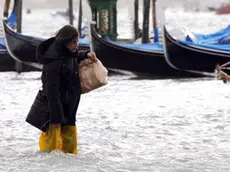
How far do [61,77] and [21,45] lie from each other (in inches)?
380

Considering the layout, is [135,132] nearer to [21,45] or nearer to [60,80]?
[60,80]

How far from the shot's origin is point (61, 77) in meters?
5.50

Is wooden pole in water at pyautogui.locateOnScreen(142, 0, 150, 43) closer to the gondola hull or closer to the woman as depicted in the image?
the gondola hull

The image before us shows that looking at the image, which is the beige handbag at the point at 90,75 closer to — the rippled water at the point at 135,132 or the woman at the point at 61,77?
the woman at the point at 61,77

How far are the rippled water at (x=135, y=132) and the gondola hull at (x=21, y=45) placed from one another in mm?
2852

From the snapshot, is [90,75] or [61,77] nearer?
[61,77]

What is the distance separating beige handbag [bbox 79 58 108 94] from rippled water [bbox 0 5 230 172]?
0.56 m

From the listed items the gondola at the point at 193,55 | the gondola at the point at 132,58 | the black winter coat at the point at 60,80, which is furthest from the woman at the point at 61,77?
the gondola at the point at 132,58

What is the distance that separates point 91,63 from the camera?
5684 mm

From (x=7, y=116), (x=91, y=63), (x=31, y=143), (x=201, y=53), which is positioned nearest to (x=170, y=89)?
(x=201, y=53)

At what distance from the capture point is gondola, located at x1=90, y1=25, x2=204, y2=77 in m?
14.5

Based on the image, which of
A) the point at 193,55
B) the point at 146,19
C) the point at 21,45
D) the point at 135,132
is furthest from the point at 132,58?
the point at 135,132

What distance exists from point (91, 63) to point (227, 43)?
10.3m

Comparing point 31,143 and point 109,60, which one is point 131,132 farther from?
point 109,60
